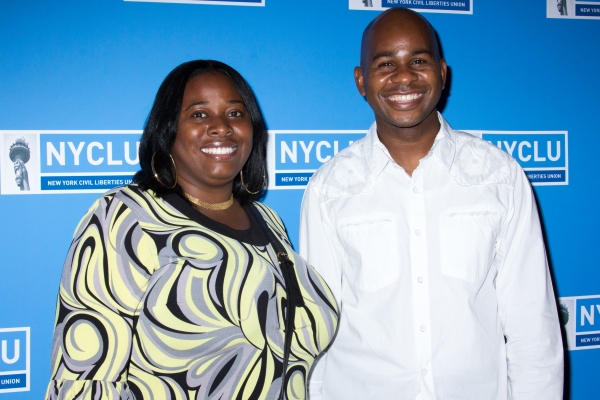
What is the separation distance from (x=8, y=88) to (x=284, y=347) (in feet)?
4.71

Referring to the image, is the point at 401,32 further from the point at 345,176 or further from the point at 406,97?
the point at 345,176

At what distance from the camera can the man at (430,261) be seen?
1531 millimetres

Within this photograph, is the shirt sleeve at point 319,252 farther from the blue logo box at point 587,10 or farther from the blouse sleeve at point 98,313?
the blue logo box at point 587,10

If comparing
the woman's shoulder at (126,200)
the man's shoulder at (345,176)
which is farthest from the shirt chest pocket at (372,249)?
the woman's shoulder at (126,200)

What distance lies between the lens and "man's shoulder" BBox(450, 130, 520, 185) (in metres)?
1.61

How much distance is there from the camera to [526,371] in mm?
1543

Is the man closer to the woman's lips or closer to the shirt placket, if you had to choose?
the shirt placket

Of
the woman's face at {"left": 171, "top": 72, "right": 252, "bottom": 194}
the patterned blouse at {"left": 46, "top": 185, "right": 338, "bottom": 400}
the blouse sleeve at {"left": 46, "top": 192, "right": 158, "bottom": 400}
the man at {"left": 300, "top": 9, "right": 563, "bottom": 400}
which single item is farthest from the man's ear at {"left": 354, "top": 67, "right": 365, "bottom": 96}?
the blouse sleeve at {"left": 46, "top": 192, "right": 158, "bottom": 400}

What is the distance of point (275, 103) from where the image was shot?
2.07 m

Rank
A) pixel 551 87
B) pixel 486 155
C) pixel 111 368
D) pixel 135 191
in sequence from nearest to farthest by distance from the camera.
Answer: pixel 111 368
pixel 135 191
pixel 486 155
pixel 551 87

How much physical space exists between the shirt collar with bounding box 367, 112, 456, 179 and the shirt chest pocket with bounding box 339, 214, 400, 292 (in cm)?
16

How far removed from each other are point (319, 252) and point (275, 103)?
724mm

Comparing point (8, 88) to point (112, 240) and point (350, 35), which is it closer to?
point (112, 240)

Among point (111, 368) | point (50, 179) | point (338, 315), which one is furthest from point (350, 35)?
point (111, 368)
